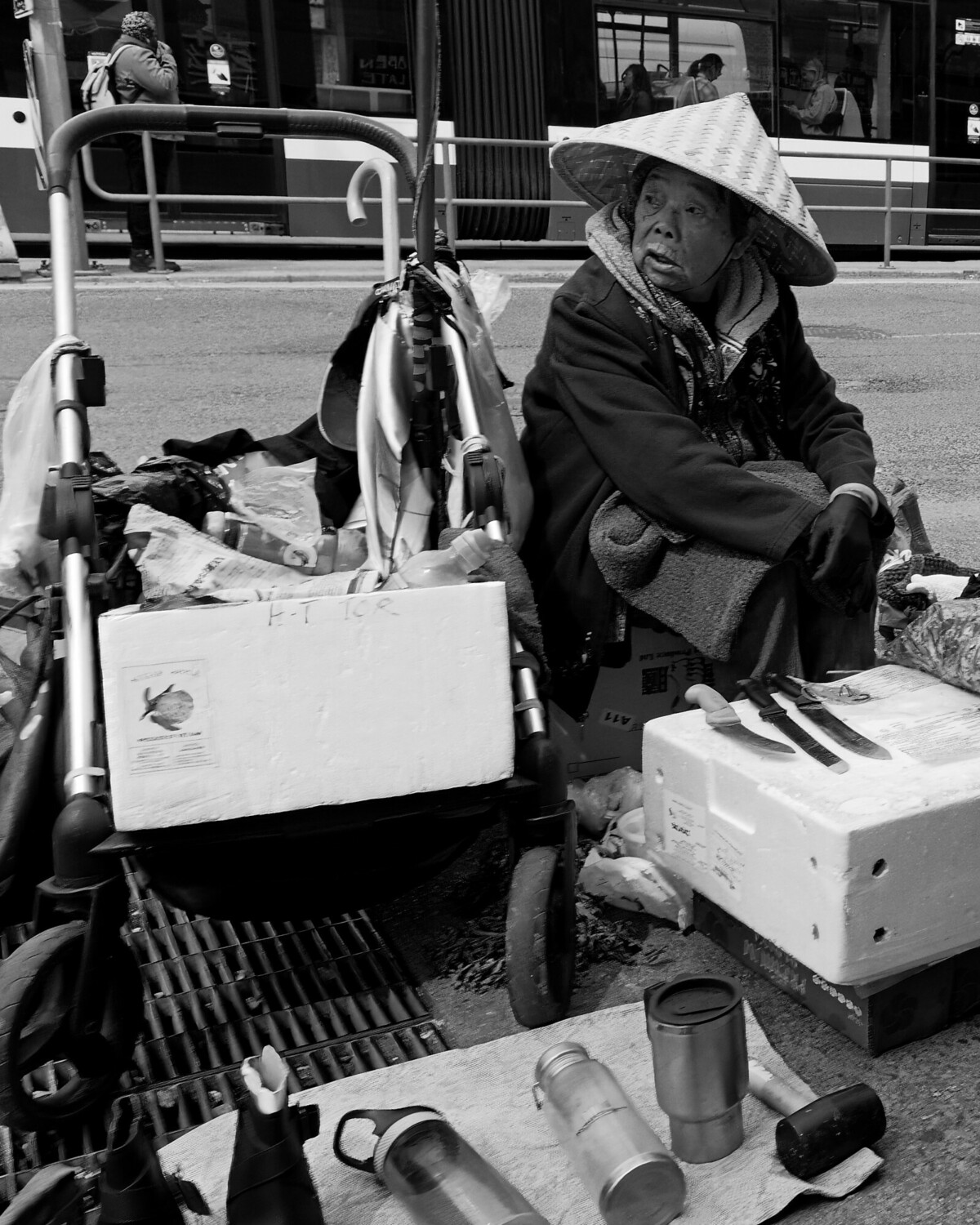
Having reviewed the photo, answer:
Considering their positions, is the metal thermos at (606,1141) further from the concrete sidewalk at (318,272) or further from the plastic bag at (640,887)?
the concrete sidewalk at (318,272)

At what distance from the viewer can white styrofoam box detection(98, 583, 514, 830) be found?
198 centimetres

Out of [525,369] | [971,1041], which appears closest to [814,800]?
[971,1041]

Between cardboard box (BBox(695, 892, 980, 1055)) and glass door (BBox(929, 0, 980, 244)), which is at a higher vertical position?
glass door (BBox(929, 0, 980, 244))

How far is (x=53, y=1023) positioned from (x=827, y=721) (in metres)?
1.36

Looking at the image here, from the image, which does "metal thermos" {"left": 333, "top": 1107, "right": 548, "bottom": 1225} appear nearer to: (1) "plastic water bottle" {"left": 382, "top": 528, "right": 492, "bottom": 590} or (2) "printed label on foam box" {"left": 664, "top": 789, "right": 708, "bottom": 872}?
Result: (2) "printed label on foam box" {"left": 664, "top": 789, "right": 708, "bottom": 872}

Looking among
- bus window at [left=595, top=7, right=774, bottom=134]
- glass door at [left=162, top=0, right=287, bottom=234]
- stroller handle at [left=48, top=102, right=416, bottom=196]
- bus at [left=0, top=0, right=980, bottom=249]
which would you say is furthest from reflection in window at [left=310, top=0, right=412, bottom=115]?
stroller handle at [left=48, top=102, right=416, bottom=196]

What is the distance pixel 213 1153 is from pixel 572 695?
1.34 meters

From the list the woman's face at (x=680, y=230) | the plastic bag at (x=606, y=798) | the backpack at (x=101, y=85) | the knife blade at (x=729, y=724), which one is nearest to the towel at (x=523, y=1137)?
the knife blade at (x=729, y=724)

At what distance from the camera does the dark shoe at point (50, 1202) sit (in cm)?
162

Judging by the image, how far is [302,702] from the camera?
203cm

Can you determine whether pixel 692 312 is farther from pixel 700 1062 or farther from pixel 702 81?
pixel 702 81

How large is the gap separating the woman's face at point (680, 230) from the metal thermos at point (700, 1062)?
163cm

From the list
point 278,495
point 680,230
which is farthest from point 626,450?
point 278,495

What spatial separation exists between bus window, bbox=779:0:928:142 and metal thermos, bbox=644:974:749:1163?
13262 mm
